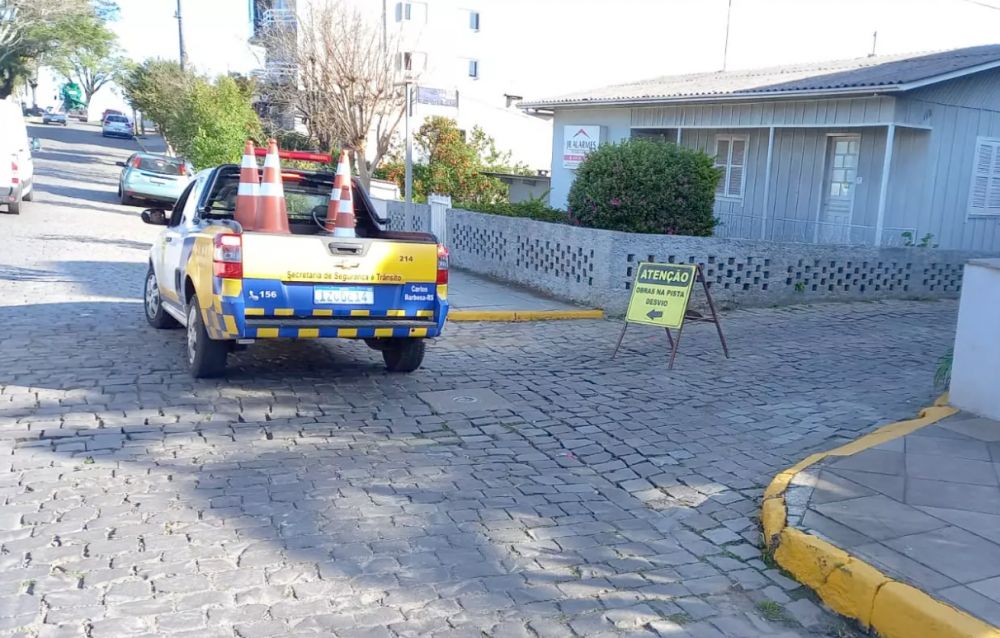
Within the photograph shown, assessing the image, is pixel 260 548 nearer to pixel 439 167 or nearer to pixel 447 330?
pixel 447 330

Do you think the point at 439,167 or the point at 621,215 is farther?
the point at 439,167

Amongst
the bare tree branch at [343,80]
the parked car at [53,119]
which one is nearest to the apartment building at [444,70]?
the bare tree branch at [343,80]

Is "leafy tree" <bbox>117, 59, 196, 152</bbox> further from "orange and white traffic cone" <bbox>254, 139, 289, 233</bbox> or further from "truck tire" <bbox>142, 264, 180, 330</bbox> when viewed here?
"orange and white traffic cone" <bbox>254, 139, 289, 233</bbox>

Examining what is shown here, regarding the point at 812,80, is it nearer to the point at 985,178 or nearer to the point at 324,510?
the point at 985,178

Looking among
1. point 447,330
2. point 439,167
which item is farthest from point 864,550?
point 439,167

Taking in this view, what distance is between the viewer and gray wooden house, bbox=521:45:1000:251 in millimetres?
14508

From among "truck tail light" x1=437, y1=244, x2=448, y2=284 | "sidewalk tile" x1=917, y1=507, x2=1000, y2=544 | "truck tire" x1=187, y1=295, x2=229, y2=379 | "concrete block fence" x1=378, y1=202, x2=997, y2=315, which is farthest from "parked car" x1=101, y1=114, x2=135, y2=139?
"sidewalk tile" x1=917, y1=507, x2=1000, y2=544

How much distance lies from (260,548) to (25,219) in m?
18.4

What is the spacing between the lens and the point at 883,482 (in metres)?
5.15

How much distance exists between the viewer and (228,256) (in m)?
6.55

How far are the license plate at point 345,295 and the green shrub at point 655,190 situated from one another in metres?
5.46

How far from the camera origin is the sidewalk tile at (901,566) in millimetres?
3928

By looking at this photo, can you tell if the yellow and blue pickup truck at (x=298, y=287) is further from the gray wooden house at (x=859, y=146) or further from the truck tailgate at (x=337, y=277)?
the gray wooden house at (x=859, y=146)

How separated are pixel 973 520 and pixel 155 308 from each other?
26.2 ft
